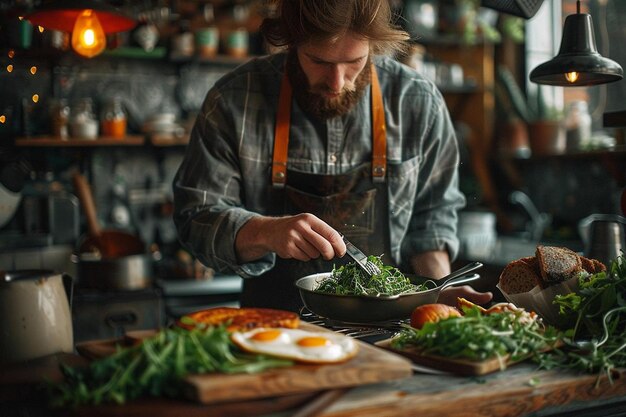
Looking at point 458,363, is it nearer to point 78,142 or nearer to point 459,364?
point 459,364

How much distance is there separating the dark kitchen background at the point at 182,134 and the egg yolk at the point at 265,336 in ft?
8.83

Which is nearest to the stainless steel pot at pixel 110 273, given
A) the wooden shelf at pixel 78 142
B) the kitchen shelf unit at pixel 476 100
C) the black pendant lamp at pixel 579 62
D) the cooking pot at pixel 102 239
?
the cooking pot at pixel 102 239

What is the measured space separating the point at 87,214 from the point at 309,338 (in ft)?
10.9

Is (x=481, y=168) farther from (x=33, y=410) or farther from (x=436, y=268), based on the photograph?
(x=33, y=410)

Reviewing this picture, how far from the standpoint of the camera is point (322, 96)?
2324mm

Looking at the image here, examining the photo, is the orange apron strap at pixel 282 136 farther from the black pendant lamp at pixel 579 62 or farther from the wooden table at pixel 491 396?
the wooden table at pixel 491 396

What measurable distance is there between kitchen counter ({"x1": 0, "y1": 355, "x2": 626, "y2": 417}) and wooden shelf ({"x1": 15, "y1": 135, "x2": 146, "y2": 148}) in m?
3.36

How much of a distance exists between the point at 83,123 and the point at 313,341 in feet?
12.1

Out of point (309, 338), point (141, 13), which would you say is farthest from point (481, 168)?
point (309, 338)

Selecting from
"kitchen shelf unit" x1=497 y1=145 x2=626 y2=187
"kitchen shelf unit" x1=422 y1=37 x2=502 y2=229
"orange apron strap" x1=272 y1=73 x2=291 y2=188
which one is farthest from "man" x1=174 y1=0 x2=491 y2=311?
"kitchen shelf unit" x1=422 y1=37 x2=502 y2=229

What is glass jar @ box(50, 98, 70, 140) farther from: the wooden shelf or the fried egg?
the fried egg

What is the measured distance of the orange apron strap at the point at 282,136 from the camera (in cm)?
234

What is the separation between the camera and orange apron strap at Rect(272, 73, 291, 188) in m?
2.34

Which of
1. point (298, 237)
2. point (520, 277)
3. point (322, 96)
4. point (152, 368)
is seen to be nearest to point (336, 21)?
point (322, 96)
